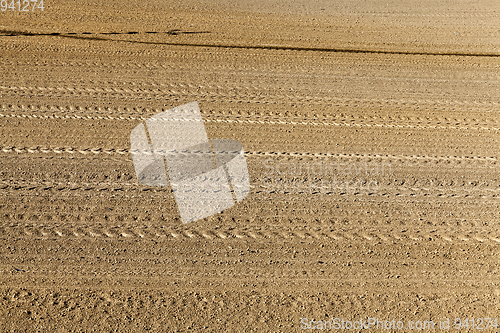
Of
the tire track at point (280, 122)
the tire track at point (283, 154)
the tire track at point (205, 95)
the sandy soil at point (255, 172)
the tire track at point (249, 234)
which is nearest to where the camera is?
the sandy soil at point (255, 172)

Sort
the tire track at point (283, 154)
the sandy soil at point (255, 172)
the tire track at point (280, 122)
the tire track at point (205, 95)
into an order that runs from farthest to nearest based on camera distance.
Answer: the tire track at point (205, 95)
the tire track at point (280, 122)
the tire track at point (283, 154)
the sandy soil at point (255, 172)

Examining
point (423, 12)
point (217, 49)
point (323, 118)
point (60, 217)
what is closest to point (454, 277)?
point (323, 118)

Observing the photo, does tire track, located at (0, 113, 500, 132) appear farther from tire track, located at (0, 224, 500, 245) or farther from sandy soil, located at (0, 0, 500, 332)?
tire track, located at (0, 224, 500, 245)

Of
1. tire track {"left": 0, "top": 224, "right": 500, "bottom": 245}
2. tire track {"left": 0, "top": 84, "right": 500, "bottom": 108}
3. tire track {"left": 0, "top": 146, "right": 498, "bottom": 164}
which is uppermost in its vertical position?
tire track {"left": 0, "top": 84, "right": 500, "bottom": 108}

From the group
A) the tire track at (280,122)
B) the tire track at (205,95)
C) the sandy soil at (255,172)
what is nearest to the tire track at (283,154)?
the sandy soil at (255,172)

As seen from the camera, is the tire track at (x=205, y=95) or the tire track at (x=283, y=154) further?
the tire track at (x=205, y=95)

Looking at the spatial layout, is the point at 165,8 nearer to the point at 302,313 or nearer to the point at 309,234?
the point at 309,234

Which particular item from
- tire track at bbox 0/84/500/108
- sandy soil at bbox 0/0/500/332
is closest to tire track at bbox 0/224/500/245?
sandy soil at bbox 0/0/500/332

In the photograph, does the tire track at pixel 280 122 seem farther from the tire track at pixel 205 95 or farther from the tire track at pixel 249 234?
the tire track at pixel 249 234
